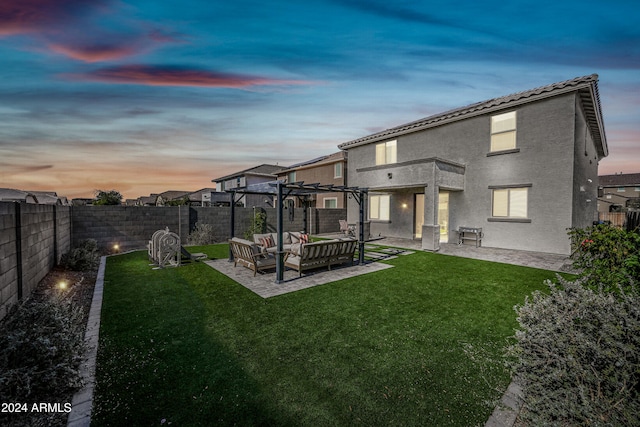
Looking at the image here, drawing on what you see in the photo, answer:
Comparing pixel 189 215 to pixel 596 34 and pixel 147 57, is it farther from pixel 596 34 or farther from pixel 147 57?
pixel 596 34

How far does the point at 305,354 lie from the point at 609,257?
4.70 m

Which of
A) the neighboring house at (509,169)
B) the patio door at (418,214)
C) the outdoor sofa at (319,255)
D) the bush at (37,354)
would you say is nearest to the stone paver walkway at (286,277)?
the outdoor sofa at (319,255)

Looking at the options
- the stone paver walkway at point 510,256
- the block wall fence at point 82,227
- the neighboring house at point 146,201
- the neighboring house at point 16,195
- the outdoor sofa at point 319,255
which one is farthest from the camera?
the neighboring house at point 146,201

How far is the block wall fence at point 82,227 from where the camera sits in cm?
486

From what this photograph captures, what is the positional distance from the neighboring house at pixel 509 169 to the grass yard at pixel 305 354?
5.89m

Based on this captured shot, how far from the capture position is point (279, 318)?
527 centimetres

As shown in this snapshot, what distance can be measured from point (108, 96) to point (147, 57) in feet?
7.56

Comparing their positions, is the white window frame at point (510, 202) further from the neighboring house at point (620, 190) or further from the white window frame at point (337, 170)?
the neighboring house at point (620, 190)

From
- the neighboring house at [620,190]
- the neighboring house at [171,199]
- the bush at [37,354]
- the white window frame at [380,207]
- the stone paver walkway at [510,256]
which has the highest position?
the neighboring house at [620,190]

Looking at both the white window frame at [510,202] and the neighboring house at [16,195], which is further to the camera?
the white window frame at [510,202]

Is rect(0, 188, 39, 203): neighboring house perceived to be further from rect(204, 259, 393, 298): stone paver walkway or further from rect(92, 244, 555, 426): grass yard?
rect(204, 259, 393, 298): stone paver walkway

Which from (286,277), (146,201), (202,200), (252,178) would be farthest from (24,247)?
(146,201)

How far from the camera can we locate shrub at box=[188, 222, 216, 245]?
48.0 feet

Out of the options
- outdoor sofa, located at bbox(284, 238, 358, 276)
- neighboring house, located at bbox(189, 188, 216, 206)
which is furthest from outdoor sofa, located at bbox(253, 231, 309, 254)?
neighboring house, located at bbox(189, 188, 216, 206)
